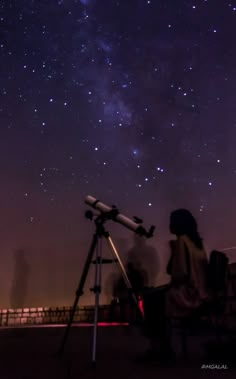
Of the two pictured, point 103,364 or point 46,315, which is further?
point 46,315

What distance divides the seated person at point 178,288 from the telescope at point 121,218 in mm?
252

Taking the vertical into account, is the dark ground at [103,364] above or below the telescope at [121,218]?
below

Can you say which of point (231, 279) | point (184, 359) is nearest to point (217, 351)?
point (184, 359)

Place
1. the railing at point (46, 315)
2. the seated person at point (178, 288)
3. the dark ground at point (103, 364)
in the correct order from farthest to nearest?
the railing at point (46, 315), the seated person at point (178, 288), the dark ground at point (103, 364)

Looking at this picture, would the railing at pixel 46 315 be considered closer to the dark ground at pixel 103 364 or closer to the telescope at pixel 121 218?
the dark ground at pixel 103 364

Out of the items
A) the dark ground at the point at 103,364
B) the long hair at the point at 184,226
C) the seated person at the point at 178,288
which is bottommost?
the dark ground at the point at 103,364

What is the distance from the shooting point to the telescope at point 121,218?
285 centimetres

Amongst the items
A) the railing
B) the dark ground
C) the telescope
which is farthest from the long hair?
the railing

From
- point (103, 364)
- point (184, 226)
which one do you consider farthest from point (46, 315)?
point (184, 226)

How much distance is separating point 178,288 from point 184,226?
51 centimetres

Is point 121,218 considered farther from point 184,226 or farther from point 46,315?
point 46,315

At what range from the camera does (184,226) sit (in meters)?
2.97

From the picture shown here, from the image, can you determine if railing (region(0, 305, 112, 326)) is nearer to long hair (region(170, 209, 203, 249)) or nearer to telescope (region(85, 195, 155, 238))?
telescope (region(85, 195, 155, 238))

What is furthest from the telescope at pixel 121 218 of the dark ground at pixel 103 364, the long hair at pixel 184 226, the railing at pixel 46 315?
the railing at pixel 46 315
